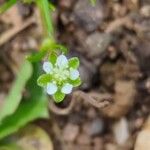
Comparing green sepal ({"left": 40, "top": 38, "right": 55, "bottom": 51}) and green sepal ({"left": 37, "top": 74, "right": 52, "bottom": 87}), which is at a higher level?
green sepal ({"left": 40, "top": 38, "right": 55, "bottom": 51})

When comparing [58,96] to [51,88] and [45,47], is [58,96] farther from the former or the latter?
[45,47]

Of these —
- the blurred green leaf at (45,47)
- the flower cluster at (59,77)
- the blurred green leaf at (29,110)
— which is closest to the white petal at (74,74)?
the flower cluster at (59,77)

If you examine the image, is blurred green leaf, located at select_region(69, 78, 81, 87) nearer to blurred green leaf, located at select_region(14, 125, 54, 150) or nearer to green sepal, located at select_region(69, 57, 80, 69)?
green sepal, located at select_region(69, 57, 80, 69)

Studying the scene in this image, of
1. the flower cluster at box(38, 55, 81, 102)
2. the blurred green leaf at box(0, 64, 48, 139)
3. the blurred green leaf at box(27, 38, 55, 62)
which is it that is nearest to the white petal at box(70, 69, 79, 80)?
the flower cluster at box(38, 55, 81, 102)

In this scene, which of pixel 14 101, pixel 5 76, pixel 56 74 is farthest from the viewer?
pixel 5 76

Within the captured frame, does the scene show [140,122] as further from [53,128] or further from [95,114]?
[53,128]

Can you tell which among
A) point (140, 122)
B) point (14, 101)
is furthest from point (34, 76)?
point (140, 122)
